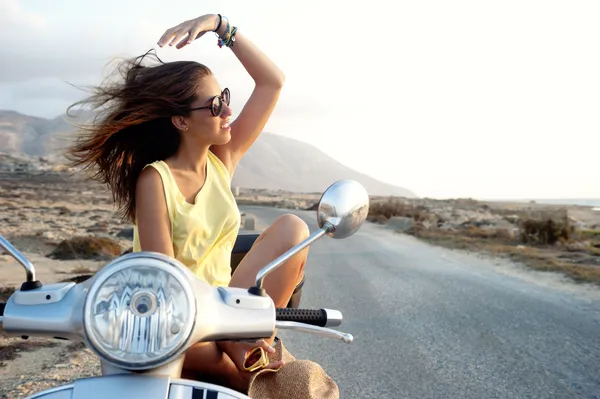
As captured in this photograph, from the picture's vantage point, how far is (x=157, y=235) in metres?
1.95

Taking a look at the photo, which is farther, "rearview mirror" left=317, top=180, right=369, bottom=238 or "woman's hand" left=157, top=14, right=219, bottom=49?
"woman's hand" left=157, top=14, right=219, bottom=49

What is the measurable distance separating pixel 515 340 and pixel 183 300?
4.49m

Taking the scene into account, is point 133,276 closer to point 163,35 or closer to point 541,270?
point 163,35

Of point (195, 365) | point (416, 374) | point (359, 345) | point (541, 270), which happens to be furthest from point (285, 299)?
point (541, 270)

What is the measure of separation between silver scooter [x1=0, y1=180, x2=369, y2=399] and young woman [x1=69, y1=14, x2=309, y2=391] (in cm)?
47

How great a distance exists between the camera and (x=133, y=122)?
91.5 inches

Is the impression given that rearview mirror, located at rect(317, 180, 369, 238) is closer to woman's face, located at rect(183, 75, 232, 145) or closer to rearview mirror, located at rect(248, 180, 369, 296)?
rearview mirror, located at rect(248, 180, 369, 296)

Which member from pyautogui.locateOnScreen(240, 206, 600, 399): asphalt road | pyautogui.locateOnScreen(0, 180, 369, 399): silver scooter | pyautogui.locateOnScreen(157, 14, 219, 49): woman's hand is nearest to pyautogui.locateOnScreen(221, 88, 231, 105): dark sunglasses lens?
pyautogui.locateOnScreen(157, 14, 219, 49): woman's hand

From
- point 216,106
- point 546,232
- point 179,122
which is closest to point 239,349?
point 216,106

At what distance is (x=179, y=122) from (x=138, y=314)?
130 cm

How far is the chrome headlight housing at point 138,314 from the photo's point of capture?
1140 mm

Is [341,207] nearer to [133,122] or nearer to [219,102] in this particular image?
[219,102]

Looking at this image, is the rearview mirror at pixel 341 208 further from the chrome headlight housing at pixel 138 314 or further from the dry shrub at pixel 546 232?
the dry shrub at pixel 546 232

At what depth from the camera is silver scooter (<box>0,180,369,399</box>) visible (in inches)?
45.0
